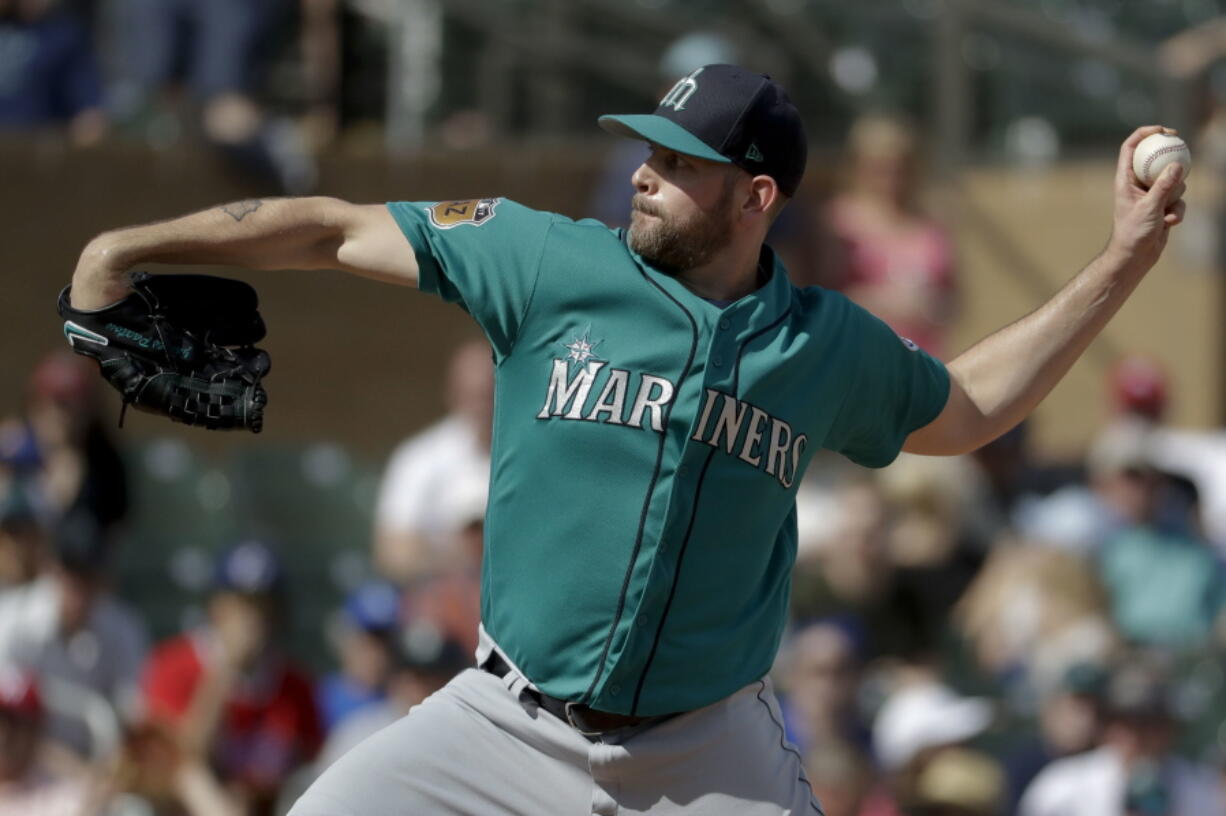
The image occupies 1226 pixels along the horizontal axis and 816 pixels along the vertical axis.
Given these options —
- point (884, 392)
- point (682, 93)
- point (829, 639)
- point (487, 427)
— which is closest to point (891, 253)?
point (487, 427)

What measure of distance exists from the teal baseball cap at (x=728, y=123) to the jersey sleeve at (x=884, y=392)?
356mm

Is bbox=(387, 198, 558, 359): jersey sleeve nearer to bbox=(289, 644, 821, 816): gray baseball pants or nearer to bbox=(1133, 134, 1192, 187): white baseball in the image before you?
bbox=(289, 644, 821, 816): gray baseball pants

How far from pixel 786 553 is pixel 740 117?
0.86 meters

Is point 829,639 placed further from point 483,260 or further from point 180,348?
point 180,348

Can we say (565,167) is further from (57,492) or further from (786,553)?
(786,553)

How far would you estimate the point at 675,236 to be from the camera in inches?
146

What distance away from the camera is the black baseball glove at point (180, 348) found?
351 centimetres

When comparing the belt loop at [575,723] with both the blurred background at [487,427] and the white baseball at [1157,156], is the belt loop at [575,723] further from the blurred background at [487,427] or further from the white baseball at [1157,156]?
the blurred background at [487,427]

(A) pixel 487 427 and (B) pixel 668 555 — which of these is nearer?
(B) pixel 668 555

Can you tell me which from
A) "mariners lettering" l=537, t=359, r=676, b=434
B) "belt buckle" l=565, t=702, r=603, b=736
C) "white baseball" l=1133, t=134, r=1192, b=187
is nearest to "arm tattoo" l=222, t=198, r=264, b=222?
"mariners lettering" l=537, t=359, r=676, b=434

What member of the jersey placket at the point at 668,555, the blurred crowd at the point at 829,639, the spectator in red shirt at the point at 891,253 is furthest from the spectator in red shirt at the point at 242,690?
the jersey placket at the point at 668,555

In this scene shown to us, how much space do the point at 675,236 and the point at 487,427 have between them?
163 inches

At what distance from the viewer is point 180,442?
8875mm

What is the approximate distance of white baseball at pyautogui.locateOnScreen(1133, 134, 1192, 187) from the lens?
3.94m
